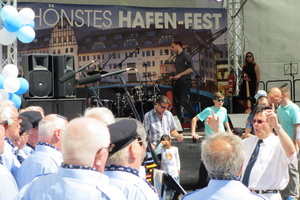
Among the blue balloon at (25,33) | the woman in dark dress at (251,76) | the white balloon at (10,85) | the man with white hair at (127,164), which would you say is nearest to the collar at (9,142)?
the man with white hair at (127,164)

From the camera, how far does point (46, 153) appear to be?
289cm

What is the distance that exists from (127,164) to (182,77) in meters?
6.62

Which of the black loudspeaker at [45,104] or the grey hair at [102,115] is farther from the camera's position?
the black loudspeaker at [45,104]

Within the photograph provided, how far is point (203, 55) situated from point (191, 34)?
603 mm

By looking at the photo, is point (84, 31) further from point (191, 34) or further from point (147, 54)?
point (191, 34)

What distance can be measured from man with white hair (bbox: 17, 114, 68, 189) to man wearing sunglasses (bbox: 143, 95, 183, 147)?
3911 mm

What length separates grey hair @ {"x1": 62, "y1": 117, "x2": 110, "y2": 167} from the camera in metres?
1.88

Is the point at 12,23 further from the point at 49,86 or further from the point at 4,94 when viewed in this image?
the point at 49,86

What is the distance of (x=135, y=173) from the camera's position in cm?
227

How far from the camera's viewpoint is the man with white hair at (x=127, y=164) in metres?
2.20

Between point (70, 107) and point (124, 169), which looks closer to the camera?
point (124, 169)

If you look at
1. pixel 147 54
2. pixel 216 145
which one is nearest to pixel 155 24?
pixel 147 54

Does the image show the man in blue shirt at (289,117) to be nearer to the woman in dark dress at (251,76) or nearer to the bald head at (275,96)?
the bald head at (275,96)

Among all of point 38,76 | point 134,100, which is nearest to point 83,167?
point 38,76
